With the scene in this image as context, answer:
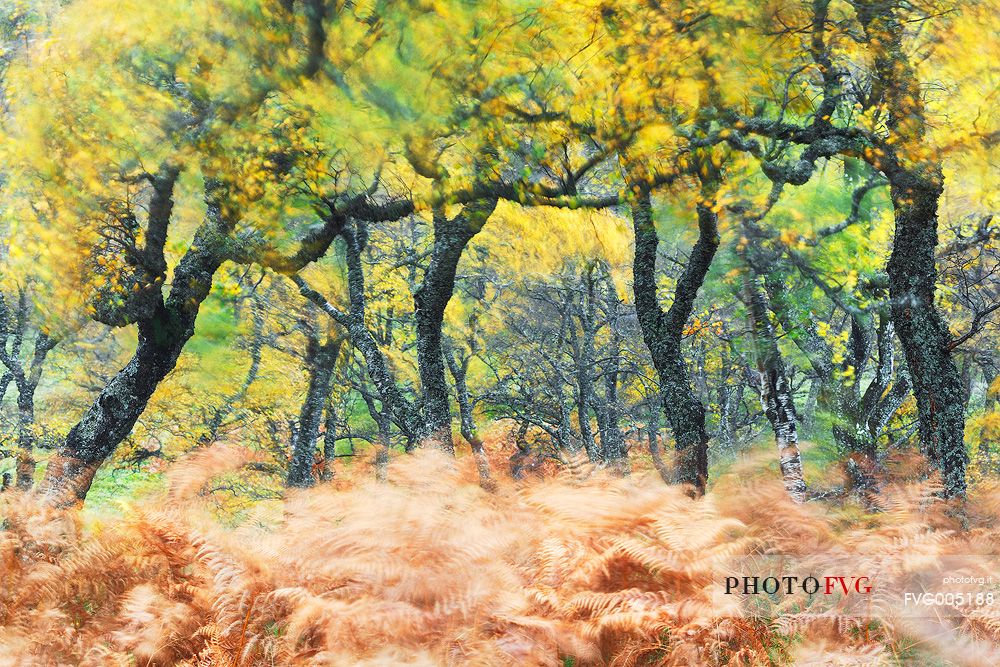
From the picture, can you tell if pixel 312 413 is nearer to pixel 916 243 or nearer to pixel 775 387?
pixel 775 387

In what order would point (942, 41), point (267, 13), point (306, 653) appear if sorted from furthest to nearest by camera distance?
1. point (267, 13)
2. point (942, 41)
3. point (306, 653)

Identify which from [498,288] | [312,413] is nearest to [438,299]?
[312,413]

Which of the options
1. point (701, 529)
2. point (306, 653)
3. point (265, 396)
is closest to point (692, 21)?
point (701, 529)

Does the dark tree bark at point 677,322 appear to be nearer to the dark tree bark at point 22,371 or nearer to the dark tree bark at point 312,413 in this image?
the dark tree bark at point 312,413

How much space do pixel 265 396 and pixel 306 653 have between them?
15.0 metres

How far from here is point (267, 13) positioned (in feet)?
25.1

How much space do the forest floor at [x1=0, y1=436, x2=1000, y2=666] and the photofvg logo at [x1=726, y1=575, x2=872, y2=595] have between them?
2 cm

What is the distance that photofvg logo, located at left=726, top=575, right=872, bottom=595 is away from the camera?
3689 millimetres

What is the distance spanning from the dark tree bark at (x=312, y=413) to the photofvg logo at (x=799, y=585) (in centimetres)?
1310

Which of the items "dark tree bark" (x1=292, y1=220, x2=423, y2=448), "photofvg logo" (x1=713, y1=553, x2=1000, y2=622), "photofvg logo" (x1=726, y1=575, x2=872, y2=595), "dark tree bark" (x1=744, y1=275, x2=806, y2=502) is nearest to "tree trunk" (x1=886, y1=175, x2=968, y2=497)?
"photofvg logo" (x1=713, y1=553, x2=1000, y2=622)

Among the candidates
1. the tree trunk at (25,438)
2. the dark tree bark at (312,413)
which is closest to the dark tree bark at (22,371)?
the tree trunk at (25,438)

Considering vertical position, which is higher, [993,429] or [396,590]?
[993,429]

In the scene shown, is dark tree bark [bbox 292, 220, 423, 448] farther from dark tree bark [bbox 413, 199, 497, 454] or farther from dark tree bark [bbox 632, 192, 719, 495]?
A: dark tree bark [bbox 632, 192, 719, 495]

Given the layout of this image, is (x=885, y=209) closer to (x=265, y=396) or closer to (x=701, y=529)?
(x=701, y=529)
